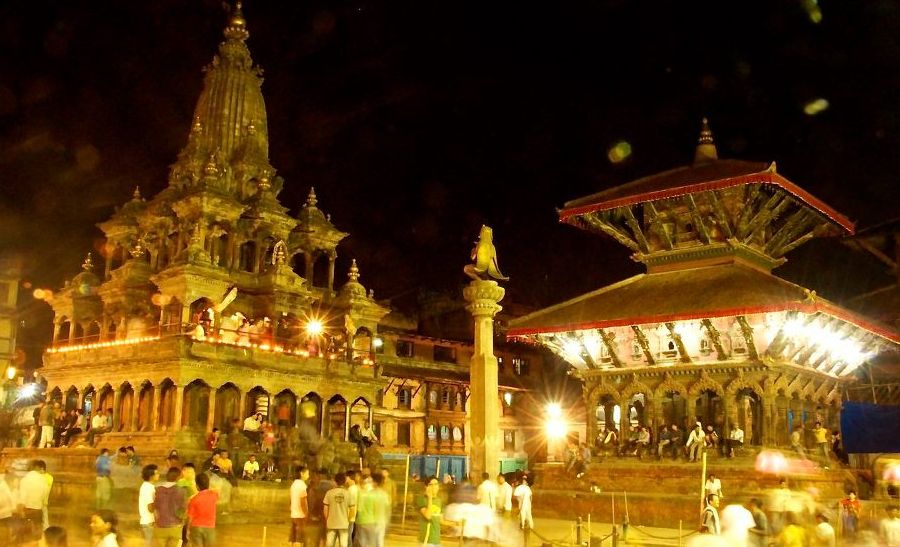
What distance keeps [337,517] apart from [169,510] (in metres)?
3.04

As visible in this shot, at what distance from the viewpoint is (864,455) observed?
33.0 metres

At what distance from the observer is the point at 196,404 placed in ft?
117

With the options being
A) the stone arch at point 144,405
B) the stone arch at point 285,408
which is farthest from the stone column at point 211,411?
the stone arch at point 285,408

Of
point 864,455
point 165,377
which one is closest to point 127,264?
point 165,377

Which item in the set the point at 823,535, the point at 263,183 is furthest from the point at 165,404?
the point at 823,535

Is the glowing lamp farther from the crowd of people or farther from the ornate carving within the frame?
the crowd of people

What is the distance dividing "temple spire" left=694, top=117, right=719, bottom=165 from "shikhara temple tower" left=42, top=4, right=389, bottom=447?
17658 mm

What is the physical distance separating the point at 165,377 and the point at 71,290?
449 inches

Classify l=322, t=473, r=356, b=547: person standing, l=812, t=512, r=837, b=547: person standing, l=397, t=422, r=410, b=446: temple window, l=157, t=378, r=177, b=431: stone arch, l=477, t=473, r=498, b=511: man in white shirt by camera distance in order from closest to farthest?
l=812, t=512, r=837, b=547: person standing → l=322, t=473, r=356, b=547: person standing → l=477, t=473, r=498, b=511: man in white shirt → l=157, t=378, r=177, b=431: stone arch → l=397, t=422, r=410, b=446: temple window

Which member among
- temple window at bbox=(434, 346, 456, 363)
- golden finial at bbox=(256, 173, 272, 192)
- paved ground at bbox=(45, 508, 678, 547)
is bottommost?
paved ground at bbox=(45, 508, 678, 547)

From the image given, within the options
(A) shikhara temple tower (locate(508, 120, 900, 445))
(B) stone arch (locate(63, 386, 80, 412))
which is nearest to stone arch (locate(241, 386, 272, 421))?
(B) stone arch (locate(63, 386, 80, 412))

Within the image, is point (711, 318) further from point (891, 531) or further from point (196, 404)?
point (196, 404)

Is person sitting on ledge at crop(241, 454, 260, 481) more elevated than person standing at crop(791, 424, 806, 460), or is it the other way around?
person standing at crop(791, 424, 806, 460)

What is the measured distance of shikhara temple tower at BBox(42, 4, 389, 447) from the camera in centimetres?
3519
